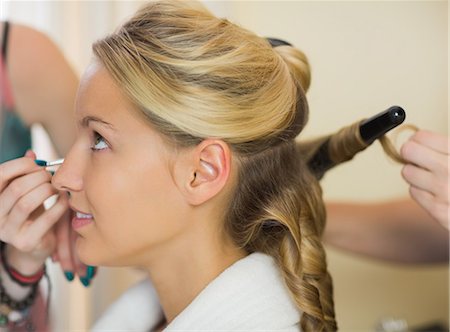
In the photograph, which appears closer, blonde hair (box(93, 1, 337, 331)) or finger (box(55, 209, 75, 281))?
blonde hair (box(93, 1, 337, 331))

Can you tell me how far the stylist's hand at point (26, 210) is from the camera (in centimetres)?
94

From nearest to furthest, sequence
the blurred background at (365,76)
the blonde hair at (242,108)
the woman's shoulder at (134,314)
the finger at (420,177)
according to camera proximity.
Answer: the blonde hair at (242,108) → the finger at (420,177) → the woman's shoulder at (134,314) → the blurred background at (365,76)

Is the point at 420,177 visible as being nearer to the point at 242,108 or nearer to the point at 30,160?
the point at 242,108

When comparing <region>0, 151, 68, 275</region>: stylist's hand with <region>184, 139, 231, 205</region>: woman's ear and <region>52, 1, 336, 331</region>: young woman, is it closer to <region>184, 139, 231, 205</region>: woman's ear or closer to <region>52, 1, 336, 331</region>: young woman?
<region>52, 1, 336, 331</region>: young woman

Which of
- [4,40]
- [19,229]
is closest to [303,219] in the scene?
[19,229]

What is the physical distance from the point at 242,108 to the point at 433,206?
0.96 feet

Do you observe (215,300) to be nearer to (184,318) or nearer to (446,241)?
(184,318)

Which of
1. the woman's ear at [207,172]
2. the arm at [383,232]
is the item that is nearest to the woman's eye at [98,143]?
the woman's ear at [207,172]

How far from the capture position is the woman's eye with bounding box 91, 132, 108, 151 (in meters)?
0.84

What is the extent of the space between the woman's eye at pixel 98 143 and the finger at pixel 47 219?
0.56ft

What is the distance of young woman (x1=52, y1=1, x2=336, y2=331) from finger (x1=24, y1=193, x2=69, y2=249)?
11 cm

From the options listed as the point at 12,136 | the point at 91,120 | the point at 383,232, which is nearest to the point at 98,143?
the point at 91,120

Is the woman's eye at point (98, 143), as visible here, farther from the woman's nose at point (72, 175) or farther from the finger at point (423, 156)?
the finger at point (423, 156)

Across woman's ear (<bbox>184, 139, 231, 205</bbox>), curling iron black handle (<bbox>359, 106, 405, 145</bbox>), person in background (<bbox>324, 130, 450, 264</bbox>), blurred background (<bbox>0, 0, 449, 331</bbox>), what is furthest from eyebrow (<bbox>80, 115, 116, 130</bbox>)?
blurred background (<bbox>0, 0, 449, 331</bbox>)
